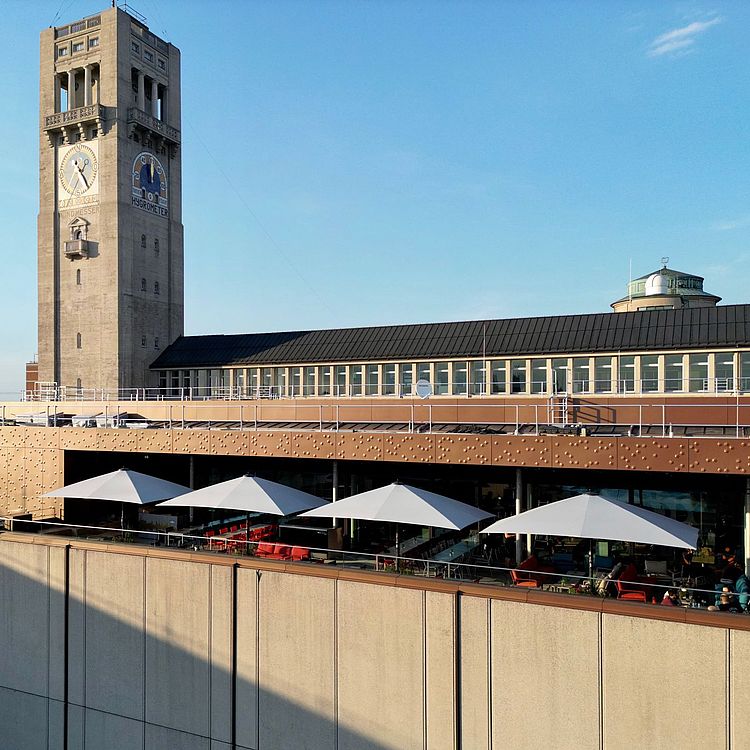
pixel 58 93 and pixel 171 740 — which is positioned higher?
pixel 58 93

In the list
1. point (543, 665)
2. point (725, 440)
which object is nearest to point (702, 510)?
point (725, 440)

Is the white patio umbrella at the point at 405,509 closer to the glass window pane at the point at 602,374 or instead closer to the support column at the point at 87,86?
the glass window pane at the point at 602,374

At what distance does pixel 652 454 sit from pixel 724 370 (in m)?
13.7

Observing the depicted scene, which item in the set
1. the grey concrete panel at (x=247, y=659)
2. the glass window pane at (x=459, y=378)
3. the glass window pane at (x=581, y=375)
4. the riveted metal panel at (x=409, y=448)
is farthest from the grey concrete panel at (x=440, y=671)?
the glass window pane at (x=459, y=378)

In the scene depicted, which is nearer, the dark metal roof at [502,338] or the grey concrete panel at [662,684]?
the grey concrete panel at [662,684]

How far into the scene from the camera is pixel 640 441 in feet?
52.3

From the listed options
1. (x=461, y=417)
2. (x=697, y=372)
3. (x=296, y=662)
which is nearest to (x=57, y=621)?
(x=296, y=662)

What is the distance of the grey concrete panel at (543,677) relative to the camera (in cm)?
1154

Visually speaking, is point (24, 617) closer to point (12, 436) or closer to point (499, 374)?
point (12, 436)

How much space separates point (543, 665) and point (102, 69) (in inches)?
1869

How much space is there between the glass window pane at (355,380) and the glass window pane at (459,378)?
5.41 metres

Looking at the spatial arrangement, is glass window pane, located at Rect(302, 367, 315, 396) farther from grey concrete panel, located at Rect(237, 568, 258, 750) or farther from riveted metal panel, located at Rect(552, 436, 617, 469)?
grey concrete panel, located at Rect(237, 568, 258, 750)

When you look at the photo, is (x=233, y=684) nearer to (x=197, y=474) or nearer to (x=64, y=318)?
(x=197, y=474)

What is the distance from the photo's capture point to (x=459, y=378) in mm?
33031
